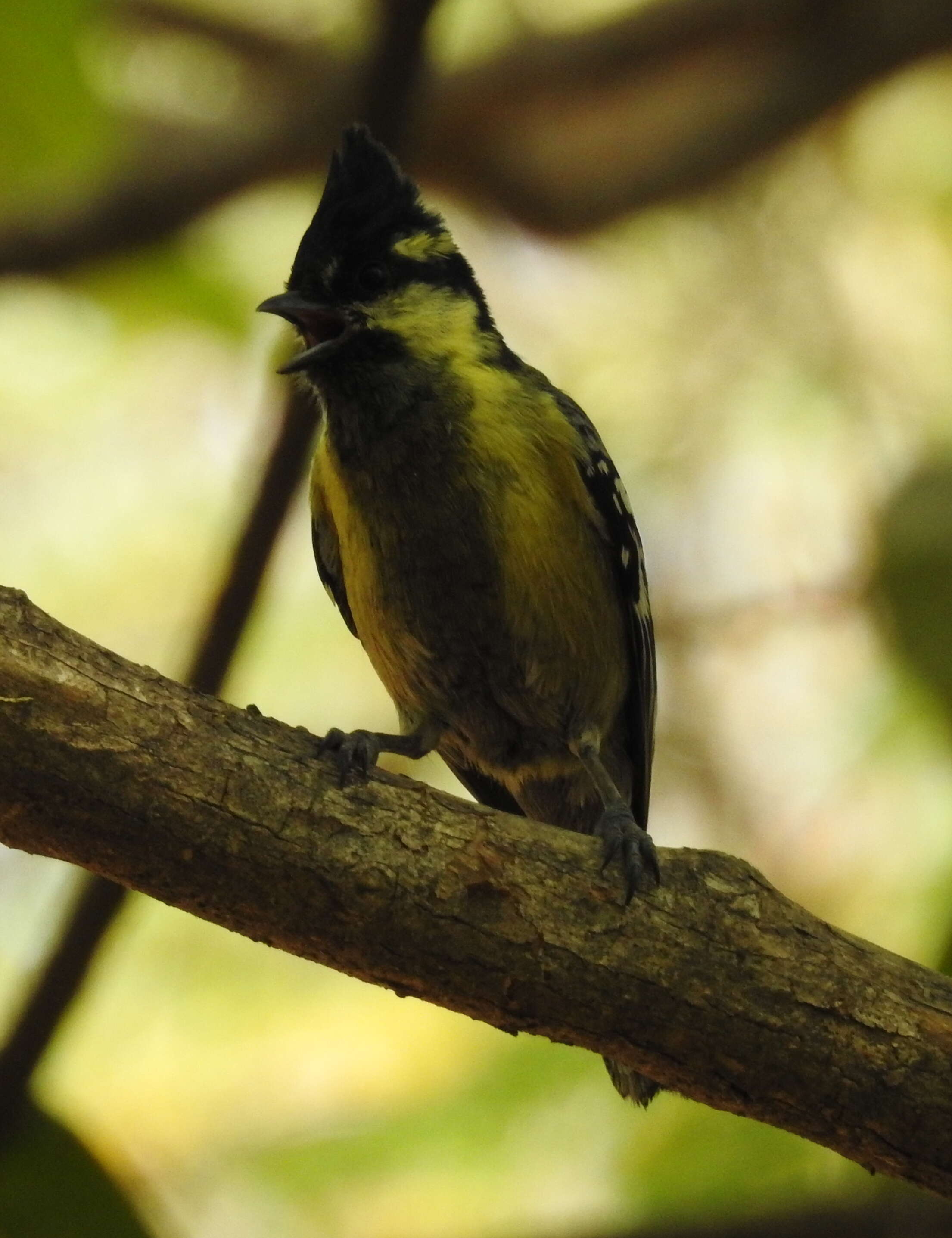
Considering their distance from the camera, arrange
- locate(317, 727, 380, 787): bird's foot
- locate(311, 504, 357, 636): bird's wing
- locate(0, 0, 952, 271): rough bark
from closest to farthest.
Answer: locate(317, 727, 380, 787): bird's foot < locate(311, 504, 357, 636): bird's wing < locate(0, 0, 952, 271): rough bark

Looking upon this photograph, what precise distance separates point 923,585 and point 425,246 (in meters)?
1.79

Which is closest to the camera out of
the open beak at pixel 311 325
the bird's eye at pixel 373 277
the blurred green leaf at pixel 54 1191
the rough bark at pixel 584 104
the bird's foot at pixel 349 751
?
the bird's foot at pixel 349 751

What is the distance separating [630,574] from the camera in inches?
156

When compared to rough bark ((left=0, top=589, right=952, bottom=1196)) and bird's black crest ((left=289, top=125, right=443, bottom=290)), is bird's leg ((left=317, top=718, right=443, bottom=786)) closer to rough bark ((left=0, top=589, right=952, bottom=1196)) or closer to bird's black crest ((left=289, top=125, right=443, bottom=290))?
rough bark ((left=0, top=589, right=952, bottom=1196))

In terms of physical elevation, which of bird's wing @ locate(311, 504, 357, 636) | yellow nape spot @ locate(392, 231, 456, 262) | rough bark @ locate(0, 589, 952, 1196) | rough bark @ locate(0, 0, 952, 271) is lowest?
rough bark @ locate(0, 589, 952, 1196)

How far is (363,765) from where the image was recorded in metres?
2.76

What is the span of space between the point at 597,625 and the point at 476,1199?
71.7 inches

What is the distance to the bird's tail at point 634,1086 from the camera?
11.2ft

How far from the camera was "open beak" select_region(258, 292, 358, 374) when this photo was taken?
3.58m

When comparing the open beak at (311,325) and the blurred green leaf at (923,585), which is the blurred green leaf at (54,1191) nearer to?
the open beak at (311,325)

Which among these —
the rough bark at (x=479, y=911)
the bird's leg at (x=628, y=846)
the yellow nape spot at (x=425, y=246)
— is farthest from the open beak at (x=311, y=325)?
the bird's leg at (x=628, y=846)

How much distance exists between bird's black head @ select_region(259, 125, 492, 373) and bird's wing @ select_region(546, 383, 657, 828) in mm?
459

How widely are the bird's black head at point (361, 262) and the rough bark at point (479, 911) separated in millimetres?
1274

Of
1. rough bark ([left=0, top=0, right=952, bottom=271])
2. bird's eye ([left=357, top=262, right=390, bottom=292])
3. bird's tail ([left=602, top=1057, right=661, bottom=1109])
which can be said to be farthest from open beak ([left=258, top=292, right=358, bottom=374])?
bird's tail ([left=602, top=1057, right=661, bottom=1109])
